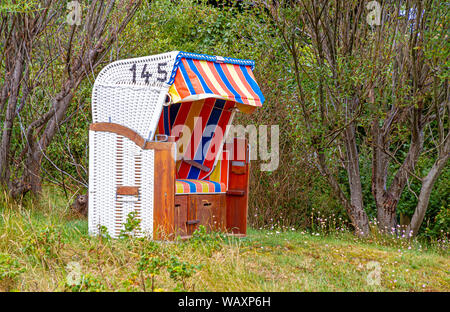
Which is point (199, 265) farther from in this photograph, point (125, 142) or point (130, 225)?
point (125, 142)

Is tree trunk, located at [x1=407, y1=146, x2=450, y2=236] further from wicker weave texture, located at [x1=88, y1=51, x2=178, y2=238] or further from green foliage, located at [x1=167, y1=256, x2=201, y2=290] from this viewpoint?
green foliage, located at [x1=167, y1=256, x2=201, y2=290]

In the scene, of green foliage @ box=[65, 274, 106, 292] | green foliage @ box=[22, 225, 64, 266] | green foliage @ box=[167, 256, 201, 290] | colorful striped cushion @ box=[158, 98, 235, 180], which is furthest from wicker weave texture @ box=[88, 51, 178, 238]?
green foliage @ box=[65, 274, 106, 292]

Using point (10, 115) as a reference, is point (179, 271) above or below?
below

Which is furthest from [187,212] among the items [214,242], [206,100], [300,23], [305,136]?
[300,23]

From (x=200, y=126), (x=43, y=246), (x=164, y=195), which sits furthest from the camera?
(x=200, y=126)

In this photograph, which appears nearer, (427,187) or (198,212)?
(198,212)

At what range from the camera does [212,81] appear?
5340 millimetres

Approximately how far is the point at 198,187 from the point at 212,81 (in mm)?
1107

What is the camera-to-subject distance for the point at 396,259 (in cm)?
519

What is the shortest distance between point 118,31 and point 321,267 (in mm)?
4016

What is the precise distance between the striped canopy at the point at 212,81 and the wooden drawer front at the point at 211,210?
40.8 inches

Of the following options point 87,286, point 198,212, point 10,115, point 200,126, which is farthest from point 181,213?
point 10,115

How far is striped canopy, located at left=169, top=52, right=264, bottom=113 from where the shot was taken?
504cm
